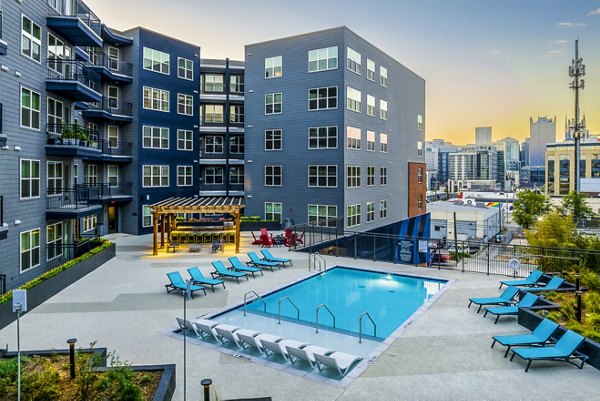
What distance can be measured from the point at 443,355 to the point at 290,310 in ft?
21.8

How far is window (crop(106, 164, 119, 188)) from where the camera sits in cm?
3428

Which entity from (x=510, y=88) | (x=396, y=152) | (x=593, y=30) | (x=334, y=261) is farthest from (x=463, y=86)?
(x=334, y=261)

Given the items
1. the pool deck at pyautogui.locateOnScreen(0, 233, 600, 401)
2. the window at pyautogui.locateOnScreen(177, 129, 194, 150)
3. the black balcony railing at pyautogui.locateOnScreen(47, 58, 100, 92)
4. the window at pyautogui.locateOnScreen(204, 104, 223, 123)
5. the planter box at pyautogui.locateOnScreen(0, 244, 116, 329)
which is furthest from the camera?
the window at pyautogui.locateOnScreen(204, 104, 223, 123)

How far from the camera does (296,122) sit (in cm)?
3534

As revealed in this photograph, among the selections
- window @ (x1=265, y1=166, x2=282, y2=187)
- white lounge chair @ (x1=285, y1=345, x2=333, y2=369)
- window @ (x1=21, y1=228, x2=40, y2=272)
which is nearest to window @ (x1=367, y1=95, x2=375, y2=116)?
window @ (x1=265, y1=166, x2=282, y2=187)

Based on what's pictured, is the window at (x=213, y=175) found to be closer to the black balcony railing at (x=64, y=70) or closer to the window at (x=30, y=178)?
the black balcony railing at (x=64, y=70)

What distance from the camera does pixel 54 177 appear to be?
21312 millimetres

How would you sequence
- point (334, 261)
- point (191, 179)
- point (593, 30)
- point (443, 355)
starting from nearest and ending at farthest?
point (443, 355)
point (334, 261)
point (191, 179)
point (593, 30)

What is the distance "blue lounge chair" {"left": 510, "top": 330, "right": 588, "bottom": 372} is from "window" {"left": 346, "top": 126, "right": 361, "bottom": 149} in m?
24.6

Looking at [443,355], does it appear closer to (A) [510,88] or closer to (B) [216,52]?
(B) [216,52]

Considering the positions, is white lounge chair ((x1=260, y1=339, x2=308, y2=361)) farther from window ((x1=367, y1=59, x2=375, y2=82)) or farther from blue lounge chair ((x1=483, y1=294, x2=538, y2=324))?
window ((x1=367, y1=59, x2=375, y2=82))

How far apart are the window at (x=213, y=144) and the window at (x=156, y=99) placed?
658cm

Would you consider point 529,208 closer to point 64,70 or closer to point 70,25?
point 64,70

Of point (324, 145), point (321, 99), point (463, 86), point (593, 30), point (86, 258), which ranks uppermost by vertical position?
point (463, 86)
